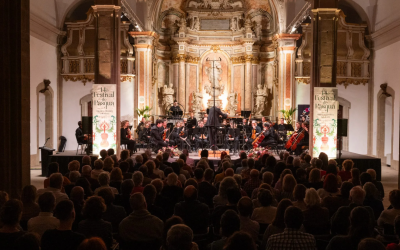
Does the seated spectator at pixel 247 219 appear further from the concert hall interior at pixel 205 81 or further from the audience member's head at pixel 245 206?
the concert hall interior at pixel 205 81

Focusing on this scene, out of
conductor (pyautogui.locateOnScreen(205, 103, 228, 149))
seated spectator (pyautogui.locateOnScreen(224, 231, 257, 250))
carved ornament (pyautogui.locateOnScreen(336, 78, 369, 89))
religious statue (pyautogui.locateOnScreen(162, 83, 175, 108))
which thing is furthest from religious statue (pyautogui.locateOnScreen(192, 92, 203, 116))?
seated spectator (pyautogui.locateOnScreen(224, 231, 257, 250))

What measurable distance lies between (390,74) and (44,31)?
13.4 metres

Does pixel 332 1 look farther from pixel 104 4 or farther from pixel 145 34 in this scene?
pixel 145 34

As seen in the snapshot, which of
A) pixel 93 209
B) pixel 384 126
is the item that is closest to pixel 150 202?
pixel 93 209

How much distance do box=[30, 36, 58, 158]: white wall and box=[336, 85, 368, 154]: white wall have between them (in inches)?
483

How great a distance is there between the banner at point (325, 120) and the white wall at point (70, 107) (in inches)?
438

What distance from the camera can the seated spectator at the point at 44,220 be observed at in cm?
414

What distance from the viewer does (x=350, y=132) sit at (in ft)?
60.8

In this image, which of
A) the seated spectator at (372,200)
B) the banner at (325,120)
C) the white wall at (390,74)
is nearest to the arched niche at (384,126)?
the white wall at (390,74)

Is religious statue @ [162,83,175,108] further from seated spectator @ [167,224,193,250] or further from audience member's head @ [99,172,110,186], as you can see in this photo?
seated spectator @ [167,224,193,250]

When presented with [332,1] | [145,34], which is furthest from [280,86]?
[332,1]

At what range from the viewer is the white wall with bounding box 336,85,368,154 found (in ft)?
59.8

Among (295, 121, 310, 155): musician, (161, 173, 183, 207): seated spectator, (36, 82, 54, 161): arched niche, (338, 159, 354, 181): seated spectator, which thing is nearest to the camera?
(161, 173, 183, 207): seated spectator

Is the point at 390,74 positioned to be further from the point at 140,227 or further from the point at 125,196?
the point at 140,227
